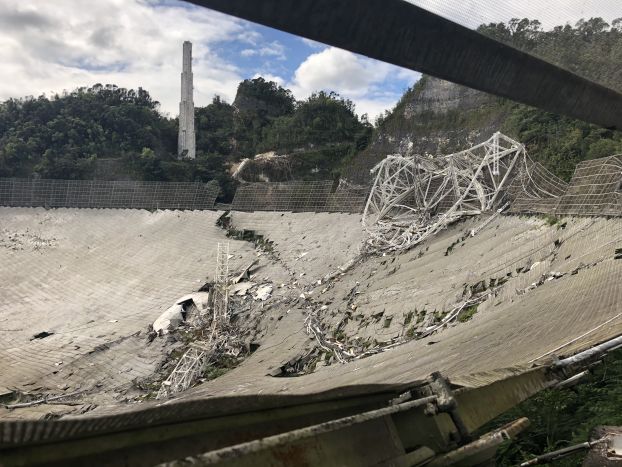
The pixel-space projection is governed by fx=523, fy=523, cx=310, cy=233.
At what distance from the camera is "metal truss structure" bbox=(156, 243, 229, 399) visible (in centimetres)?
809

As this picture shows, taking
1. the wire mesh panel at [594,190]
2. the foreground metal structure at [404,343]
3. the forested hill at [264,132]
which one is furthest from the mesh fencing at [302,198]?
the wire mesh panel at [594,190]

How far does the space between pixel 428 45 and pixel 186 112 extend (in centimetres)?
3083

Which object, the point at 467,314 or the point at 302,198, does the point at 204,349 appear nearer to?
the point at 467,314

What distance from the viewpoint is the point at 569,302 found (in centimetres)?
440

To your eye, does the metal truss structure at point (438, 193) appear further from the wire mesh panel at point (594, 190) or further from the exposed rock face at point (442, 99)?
the exposed rock face at point (442, 99)

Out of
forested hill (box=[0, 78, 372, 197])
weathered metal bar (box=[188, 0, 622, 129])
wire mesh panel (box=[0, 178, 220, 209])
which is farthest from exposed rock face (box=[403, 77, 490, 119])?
weathered metal bar (box=[188, 0, 622, 129])

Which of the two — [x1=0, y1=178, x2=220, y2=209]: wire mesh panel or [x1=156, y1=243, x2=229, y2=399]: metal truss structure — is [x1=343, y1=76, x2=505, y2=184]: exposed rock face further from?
[x1=156, y1=243, x2=229, y2=399]: metal truss structure

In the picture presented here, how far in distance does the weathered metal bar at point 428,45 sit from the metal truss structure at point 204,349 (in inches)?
247

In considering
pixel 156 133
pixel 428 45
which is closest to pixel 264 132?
pixel 156 133

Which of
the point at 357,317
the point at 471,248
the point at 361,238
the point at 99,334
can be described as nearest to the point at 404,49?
the point at 357,317

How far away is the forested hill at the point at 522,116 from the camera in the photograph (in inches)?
132

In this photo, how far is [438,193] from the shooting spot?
44.2ft

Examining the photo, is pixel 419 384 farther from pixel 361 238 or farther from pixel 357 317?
pixel 361 238

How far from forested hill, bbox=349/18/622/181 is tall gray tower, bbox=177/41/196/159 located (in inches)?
424
